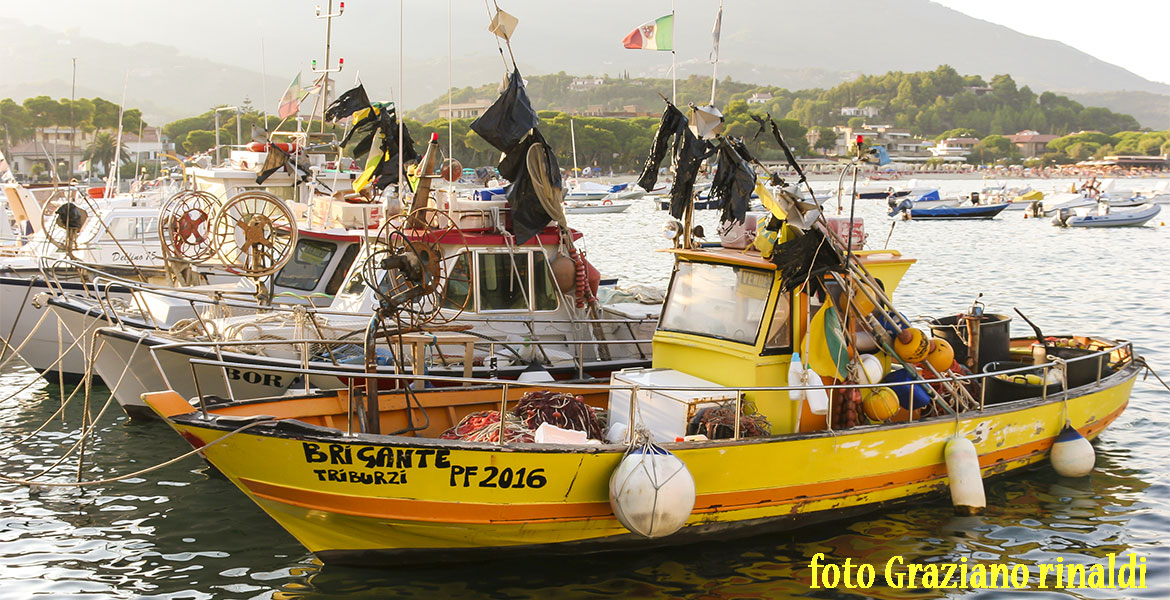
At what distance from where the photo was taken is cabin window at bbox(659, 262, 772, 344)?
32.2ft

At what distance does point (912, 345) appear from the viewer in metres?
10.3

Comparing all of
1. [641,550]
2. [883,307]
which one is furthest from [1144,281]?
[641,550]

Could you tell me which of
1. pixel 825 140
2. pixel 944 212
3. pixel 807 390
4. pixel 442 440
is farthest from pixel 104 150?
pixel 825 140

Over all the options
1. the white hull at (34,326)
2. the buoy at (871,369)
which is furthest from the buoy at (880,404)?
the white hull at (34,326)

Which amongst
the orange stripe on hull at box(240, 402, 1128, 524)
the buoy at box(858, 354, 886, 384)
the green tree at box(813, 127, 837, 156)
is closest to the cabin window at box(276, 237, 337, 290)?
the orange stripe on hull at box(240, 402, 1128, 524)

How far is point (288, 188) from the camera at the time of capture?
65.7ft

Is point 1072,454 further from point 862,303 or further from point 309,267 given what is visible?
point 309,267

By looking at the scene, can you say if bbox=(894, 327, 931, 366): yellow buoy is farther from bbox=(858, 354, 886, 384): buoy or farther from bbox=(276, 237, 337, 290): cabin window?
bbox=(276, 237, 337, 290): cabin window

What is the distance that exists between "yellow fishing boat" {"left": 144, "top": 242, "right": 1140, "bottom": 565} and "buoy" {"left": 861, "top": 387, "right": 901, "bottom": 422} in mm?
30

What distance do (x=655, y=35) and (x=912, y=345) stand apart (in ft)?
18.0

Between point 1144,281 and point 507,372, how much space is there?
28.0 metres

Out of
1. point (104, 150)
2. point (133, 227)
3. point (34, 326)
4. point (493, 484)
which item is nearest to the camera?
point (493, 484)

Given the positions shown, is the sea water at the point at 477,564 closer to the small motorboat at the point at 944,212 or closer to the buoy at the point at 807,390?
the buoy at the point at 807,390

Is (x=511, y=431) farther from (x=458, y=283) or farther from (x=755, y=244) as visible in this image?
(x=458, y=283)
